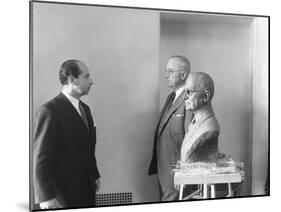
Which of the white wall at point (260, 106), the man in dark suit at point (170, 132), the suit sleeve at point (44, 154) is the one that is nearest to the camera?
the suit sleeve at point (44, 154)

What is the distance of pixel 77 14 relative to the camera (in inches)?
105

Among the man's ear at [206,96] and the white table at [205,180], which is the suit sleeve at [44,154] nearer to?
the white table at [205,180]

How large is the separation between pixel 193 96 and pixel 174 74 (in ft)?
0.60

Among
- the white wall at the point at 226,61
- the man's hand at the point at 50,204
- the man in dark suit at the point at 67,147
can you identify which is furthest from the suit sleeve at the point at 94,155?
the white wall at the point at 226,61

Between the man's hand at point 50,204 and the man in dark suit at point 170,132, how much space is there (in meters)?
0.58

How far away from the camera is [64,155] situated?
8.58 feet

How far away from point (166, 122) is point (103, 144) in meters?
0.41

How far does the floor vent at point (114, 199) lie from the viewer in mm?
2695

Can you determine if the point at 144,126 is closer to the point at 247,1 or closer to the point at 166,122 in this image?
the point at 166,122

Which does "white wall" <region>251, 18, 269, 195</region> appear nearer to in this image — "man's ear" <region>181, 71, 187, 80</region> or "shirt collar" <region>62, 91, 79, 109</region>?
"man's ear" <region>181, 71, 187, 80</region>

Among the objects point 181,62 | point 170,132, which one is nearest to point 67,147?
point 170,132

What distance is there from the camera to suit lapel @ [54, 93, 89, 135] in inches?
103

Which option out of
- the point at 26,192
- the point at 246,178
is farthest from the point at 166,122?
the point at 26,192

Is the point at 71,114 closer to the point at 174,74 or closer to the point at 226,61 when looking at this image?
the point at 174,74
